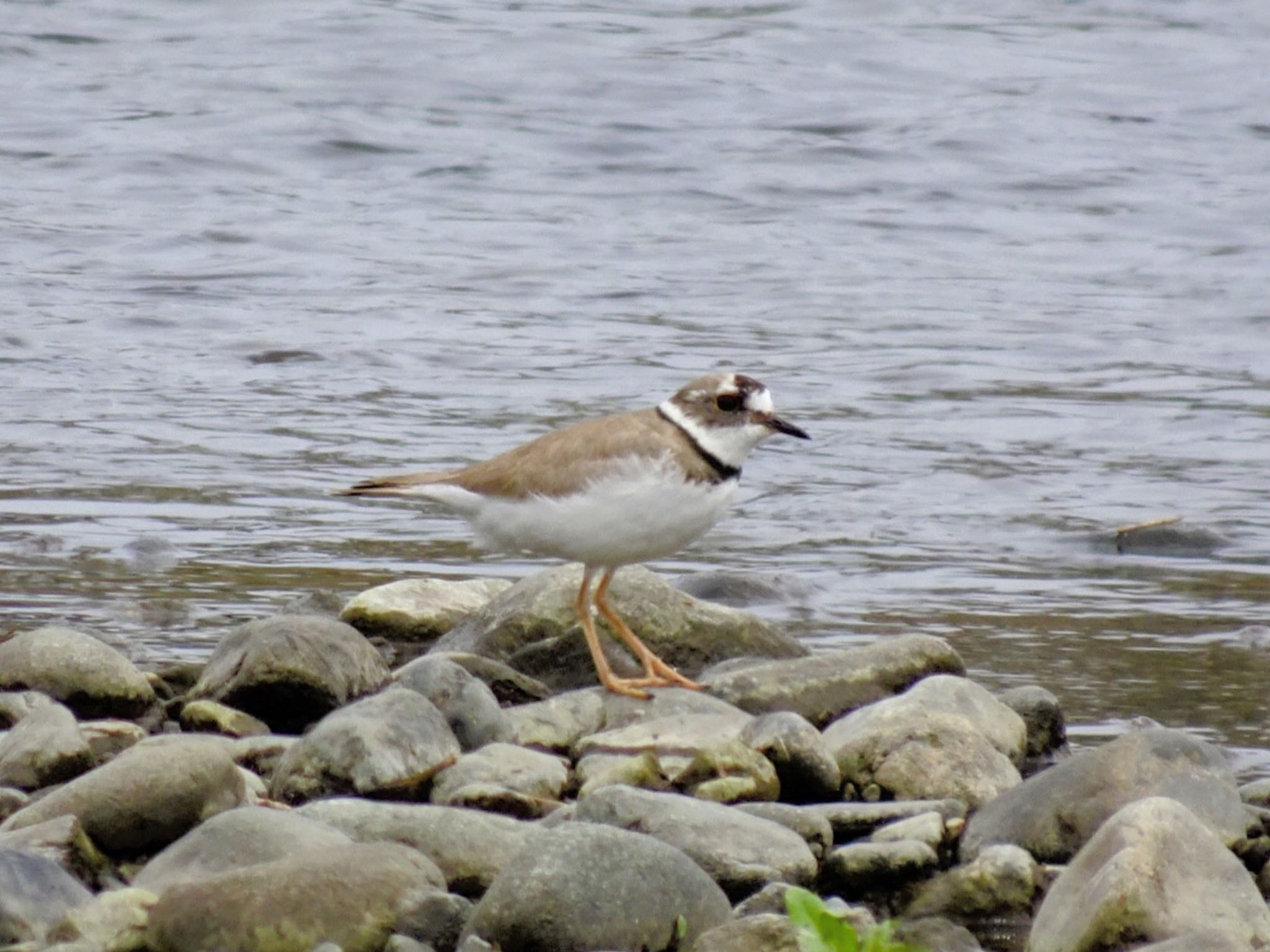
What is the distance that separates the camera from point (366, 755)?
5.18 meters

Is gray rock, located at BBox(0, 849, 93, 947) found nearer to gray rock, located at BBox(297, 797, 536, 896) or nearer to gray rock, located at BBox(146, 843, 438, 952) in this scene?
gray rock, located at BBox(146, 843, 438, 952)

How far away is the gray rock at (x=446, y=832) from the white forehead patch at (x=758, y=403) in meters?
A: 1.97

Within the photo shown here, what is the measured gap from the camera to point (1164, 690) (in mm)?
6648

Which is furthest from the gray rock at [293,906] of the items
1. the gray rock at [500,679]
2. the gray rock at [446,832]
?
the gray rock at [500,679]

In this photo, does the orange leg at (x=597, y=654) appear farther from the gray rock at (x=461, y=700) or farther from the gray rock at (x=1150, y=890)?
the gray rock at (x=1150, y=890)

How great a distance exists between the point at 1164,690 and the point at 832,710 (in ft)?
4.03

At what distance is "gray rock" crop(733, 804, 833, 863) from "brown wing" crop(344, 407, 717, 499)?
4.51ft

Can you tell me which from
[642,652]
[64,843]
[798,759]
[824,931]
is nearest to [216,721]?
[64,843]

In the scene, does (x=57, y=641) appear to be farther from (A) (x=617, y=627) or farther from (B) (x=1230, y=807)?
(B) (x=1230, y=807)

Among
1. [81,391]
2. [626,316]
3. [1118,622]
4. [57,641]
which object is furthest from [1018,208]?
[57,641]

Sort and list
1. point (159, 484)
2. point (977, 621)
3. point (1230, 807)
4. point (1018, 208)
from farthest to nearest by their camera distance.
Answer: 1. point (1018, 208)
2. point (159, 484)
3. point (977, 621)
4. point (1230, 807)

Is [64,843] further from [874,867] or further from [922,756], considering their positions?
[922,756]

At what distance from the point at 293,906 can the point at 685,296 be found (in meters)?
Answer: 9.62

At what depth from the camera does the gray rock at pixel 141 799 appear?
15.3 feet
